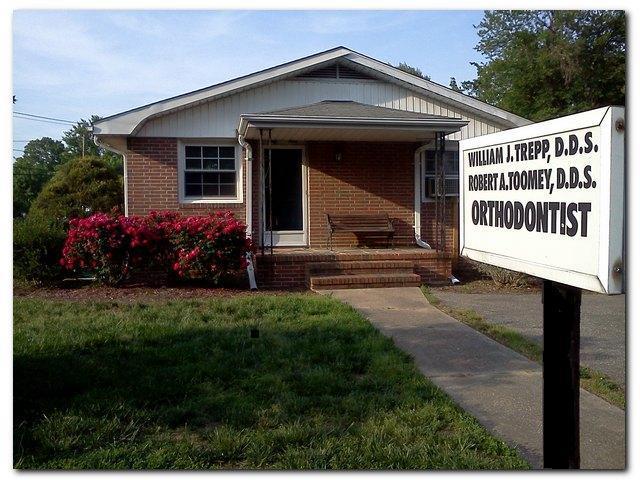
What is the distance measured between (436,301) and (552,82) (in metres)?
18.2

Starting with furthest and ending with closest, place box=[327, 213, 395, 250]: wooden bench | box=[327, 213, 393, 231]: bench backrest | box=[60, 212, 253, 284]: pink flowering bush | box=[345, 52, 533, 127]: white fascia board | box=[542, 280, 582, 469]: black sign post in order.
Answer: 1. box=[345, 52, 533, 127]: white fascia board
2. box=[327, 213, 393, 231]: bench backrest
3. box=[327, 213, 395, 250]: wooden bench
4. box=[60, 212, 253, 284]: pink flowering bush
5. box=[542, 280, 582, 469]: black sign post

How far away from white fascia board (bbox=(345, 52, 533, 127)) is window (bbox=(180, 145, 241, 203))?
316cm

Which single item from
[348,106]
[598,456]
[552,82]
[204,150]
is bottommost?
[598,456]

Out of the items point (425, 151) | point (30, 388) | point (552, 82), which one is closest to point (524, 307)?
point (425, 151)

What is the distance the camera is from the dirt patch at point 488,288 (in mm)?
11500

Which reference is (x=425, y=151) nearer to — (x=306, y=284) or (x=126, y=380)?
(x=306, y=284)

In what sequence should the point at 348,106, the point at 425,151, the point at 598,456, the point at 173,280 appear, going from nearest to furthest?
the point at 598,456 < the point at 173,280 < the point at 348,106 < the point at 425,151

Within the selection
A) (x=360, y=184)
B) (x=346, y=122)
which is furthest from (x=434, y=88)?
(x=346, y=122)

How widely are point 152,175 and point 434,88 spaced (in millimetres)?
5898

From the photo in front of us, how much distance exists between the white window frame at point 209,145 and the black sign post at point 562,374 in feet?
33.5

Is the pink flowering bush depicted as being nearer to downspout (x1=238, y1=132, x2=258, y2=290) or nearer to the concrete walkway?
downspout (x1=238, y1=132, x2=258, y2=290)

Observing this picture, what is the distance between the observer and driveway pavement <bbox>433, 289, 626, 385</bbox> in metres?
6.91

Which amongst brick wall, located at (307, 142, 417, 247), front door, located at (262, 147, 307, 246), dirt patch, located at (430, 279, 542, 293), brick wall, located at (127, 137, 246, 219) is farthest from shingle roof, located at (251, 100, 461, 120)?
dirt patch, located at (430, 279, 542, 293)

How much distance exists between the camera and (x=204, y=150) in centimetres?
1285
